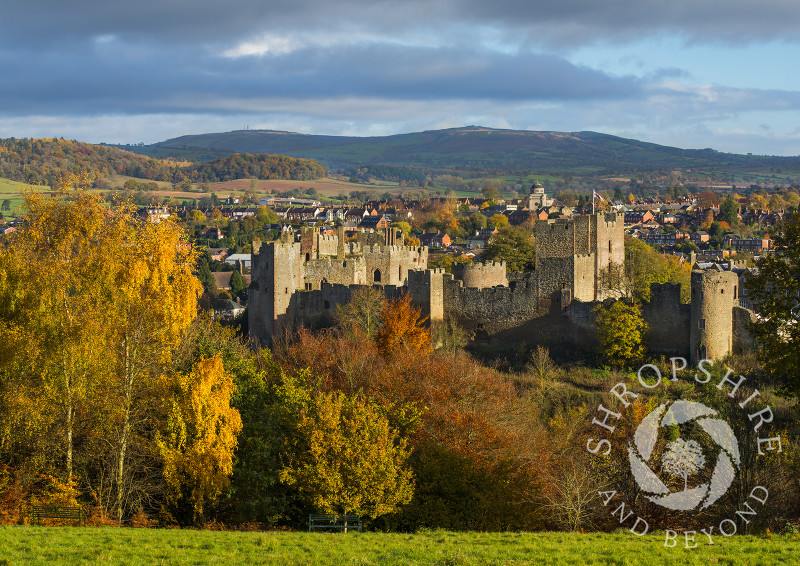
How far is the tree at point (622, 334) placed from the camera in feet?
128

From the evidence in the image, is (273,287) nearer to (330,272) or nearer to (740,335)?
(330,272)

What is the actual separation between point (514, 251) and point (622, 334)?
63.5 feet

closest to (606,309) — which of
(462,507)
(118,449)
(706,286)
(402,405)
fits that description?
(706,286)

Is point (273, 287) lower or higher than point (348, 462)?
higher

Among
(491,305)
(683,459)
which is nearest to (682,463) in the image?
(683,459)

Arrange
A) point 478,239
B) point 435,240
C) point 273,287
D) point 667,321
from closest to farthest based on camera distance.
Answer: point 667,321 → point 273,287 → point 478,239 → point 435,240

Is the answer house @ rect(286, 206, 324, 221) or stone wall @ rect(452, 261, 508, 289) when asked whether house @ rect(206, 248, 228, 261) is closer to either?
house @ rect(286, 206, 324, 221)

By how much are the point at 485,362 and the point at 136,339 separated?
20.0 metres

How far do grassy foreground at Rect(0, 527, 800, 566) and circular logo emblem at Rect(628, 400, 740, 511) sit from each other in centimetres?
422

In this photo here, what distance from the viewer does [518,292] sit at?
42.8 m

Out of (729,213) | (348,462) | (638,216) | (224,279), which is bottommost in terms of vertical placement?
(224,279)

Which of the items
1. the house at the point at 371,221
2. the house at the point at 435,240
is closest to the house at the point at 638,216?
the house at the point at 371,221

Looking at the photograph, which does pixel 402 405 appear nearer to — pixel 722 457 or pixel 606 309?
pixel 722 457

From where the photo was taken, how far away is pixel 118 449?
22.9 meters
